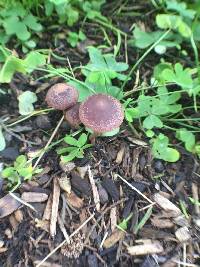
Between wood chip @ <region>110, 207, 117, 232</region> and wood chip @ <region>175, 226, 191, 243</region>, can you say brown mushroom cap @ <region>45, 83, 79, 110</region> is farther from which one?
wood chip @ <region>175, 226, 191, 243</region>

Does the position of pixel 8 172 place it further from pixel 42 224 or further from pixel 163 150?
pixel 163 150

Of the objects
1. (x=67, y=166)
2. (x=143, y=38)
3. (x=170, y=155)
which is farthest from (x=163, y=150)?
(x=143, y=38)

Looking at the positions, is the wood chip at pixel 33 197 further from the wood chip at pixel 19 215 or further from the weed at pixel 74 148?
the weed at pixel 74 148

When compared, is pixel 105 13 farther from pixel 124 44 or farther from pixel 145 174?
pixel 145 174

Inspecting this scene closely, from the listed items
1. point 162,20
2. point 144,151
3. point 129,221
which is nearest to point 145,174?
point 144,151

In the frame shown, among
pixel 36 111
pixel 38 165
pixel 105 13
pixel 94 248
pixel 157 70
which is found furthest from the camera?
pixel 105 13

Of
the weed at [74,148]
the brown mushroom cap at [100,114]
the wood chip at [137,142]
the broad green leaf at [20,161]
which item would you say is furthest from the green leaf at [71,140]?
the wood chip at [137,142]

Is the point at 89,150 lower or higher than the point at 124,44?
Answer: lower

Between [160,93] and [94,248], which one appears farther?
[160,93]
